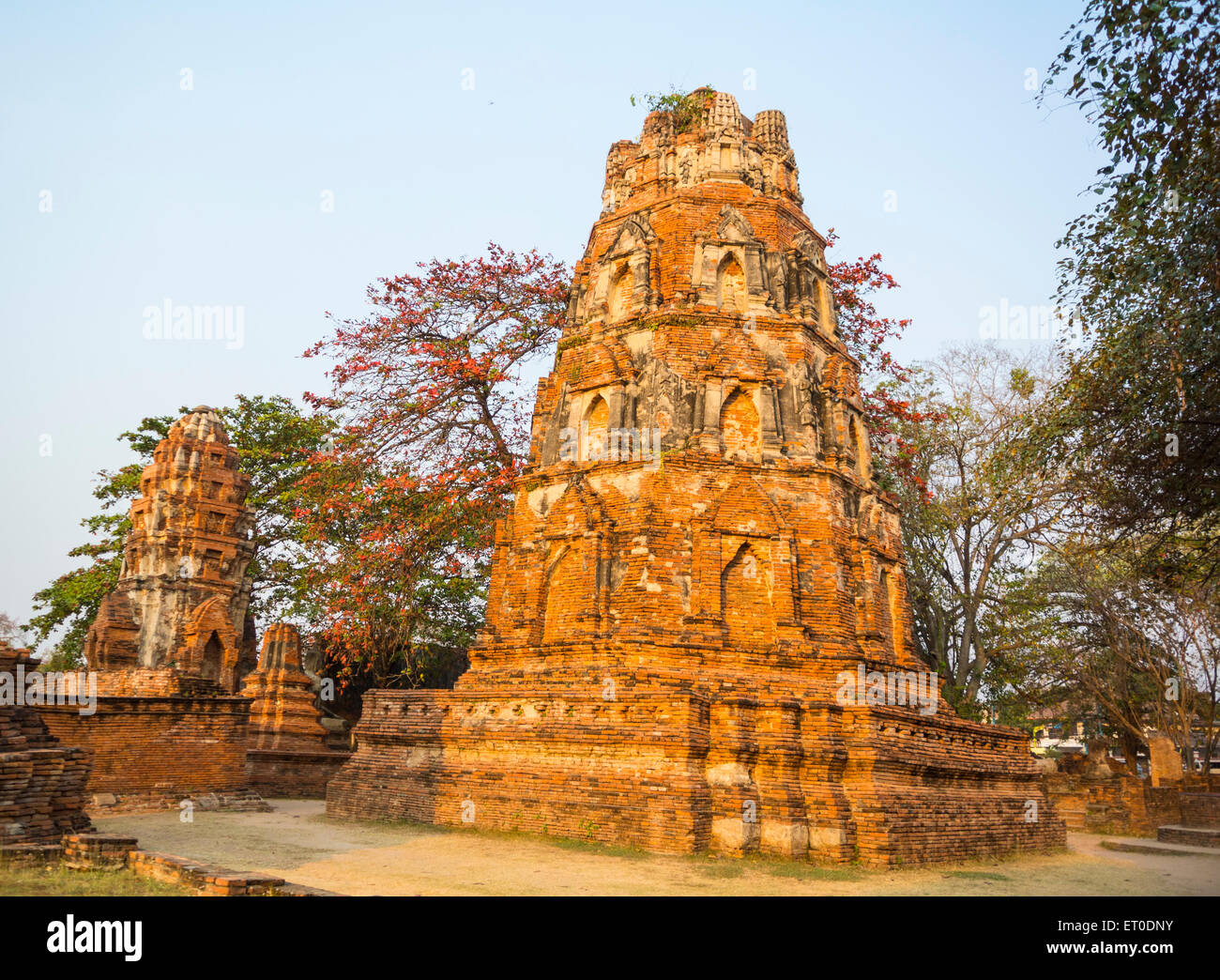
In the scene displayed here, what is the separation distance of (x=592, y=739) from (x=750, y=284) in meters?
8.78

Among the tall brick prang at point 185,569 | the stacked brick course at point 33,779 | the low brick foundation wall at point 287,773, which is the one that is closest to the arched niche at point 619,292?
the stacked brick course at point 33,779

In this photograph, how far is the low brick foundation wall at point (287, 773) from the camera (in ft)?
73.4

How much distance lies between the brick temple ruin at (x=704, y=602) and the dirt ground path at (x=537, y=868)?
25.7 inches

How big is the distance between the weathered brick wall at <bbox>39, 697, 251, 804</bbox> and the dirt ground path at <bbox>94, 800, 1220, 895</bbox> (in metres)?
1.61

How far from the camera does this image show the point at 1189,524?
1316 cm

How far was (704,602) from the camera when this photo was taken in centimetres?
1485

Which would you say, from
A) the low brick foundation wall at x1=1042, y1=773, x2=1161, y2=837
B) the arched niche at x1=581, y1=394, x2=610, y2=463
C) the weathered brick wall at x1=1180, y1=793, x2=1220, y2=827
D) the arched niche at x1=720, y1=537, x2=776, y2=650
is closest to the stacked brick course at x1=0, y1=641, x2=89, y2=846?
the arched niche at x1=720, y1=537, x2=776, y2=650

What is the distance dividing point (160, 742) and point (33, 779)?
764 centimetres

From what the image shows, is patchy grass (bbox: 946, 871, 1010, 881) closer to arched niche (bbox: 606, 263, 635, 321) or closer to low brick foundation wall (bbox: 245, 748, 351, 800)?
arched niche (bbox: 606, 263, 635, 321)

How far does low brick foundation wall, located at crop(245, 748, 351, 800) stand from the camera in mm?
22359

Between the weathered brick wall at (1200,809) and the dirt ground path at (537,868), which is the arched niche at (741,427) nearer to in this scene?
the dirt ground path at (537,868)

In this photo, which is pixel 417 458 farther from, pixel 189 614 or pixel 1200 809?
pixel 1200 809

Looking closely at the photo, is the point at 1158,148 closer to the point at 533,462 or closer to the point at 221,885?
the point at 221,885

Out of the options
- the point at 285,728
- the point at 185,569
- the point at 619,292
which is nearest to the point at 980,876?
the point at 619,292
